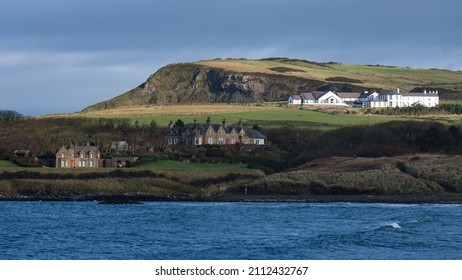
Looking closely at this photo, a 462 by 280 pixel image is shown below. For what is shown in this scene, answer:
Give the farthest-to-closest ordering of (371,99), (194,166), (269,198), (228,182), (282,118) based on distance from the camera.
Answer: (371,99)
(282,118)
(194,166)
(228,182)
(269,198)

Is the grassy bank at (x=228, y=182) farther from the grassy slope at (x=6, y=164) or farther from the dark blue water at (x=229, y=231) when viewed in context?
the dark blue water at (x=229, y=231)

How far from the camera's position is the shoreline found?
79.4 m

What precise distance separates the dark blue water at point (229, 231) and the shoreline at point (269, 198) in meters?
3.76

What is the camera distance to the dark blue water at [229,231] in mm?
46938

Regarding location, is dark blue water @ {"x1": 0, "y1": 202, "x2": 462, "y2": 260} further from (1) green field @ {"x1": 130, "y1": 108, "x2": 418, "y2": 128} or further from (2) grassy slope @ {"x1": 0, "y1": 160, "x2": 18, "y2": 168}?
(1) green field @ {"x1": 130, "y1": 108, "x2": 418, "y2": 128}

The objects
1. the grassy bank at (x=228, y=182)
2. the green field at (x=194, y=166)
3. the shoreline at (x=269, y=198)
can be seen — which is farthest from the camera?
the green field at (x=194, y=166)

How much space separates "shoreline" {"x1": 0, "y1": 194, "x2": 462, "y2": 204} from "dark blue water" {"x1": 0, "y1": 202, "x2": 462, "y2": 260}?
3762 mm

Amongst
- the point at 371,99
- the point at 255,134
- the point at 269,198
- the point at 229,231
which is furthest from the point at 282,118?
the point at 229,231

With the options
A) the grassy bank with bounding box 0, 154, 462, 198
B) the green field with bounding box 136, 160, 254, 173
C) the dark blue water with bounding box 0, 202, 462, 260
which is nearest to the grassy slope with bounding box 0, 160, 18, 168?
the grassy bank with bounding box 0, 154, 462, 198

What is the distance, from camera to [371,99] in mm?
166500

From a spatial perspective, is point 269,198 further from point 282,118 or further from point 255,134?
point 282,118

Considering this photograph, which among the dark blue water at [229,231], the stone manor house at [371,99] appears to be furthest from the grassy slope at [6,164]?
the stone manor house at [371,99]

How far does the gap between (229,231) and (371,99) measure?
4478 inches
